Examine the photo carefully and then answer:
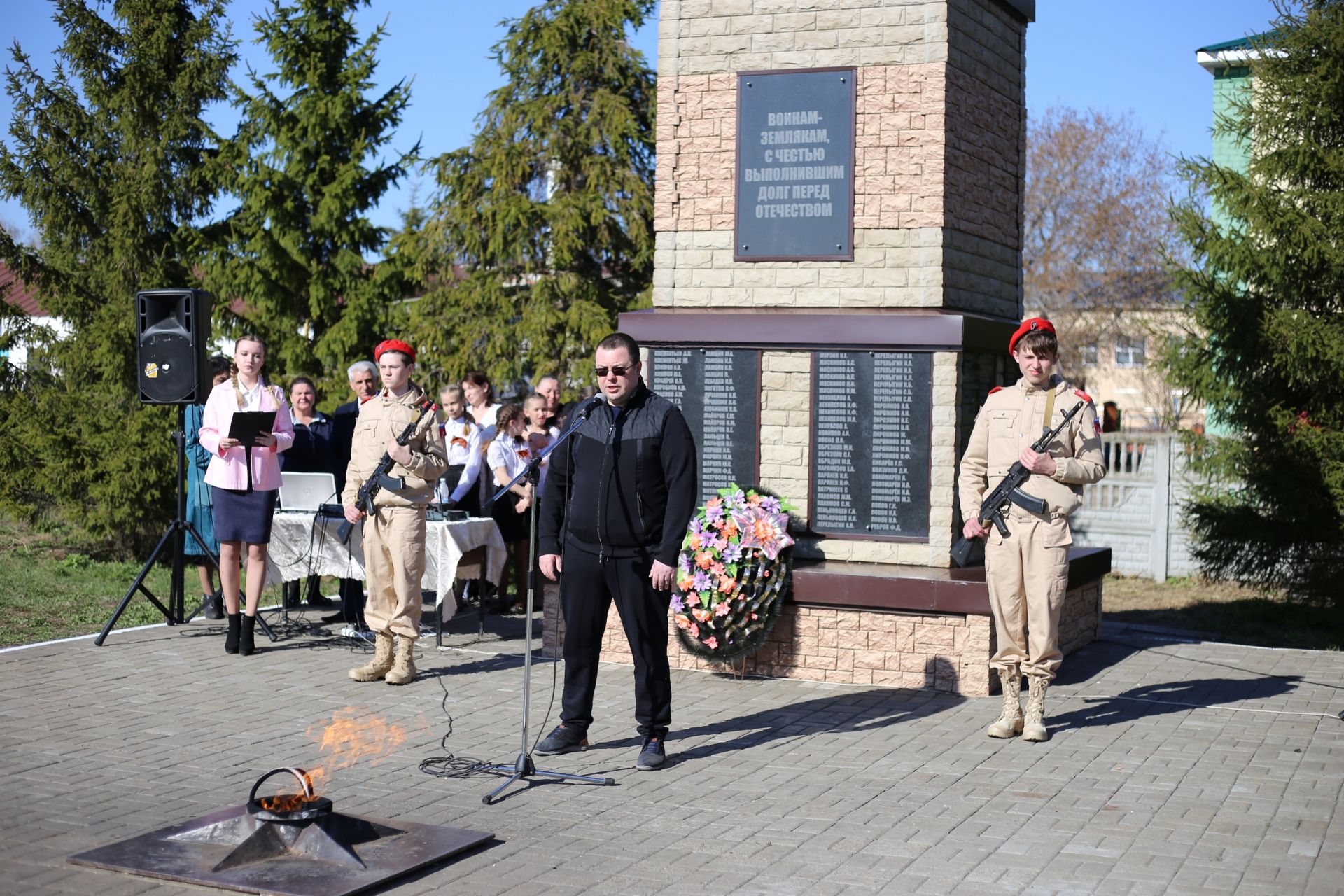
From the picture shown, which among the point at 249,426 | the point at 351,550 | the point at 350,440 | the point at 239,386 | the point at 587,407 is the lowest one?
the point at 351,550

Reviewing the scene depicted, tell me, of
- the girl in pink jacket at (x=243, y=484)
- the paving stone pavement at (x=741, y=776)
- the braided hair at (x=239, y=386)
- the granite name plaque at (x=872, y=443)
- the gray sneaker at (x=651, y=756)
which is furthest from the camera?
the braided hair at (x=239, y=386)

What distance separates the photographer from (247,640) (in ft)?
32.7

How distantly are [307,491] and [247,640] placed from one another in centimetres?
136

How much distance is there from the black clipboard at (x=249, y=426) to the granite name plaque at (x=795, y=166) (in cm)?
349

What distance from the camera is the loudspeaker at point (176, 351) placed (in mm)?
10688

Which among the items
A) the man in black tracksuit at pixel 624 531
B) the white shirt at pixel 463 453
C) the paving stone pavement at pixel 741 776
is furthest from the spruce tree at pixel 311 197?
the man in black tracksuit at pixel 624 531

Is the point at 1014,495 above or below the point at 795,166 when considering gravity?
below

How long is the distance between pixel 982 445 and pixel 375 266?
13430 millimetres

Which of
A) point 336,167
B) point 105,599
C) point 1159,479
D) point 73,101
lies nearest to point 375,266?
point 336,167

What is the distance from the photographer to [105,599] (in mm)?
13070

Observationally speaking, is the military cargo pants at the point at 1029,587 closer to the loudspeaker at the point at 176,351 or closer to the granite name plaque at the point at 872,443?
the granite name plaque at the point at 872,443

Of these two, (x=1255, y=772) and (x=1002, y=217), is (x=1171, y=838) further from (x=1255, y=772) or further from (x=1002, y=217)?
(x=1002, y=217)

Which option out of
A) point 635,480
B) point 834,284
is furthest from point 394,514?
point 834,284

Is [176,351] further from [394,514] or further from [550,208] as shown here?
[550,208]
